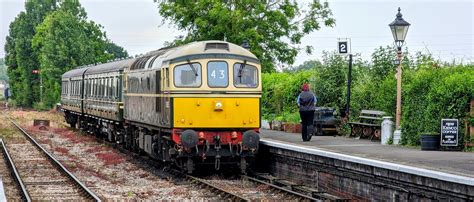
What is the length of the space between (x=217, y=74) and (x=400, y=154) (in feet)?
14.6

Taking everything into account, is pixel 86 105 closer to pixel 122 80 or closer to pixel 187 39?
pixel 187 39

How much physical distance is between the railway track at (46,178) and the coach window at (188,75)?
3113 millimetres

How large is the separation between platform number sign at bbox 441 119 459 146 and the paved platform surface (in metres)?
0.40

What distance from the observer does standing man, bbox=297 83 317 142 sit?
22.2 meters

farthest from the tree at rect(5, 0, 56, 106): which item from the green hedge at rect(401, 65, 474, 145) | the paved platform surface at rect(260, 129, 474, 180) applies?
the green hedge at rect(401, 65, 474, 145)

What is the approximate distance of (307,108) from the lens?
22281mm

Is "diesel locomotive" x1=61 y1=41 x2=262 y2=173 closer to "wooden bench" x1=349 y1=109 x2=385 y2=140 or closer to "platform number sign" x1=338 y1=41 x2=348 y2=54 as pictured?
"wooden bench" x1=349 y1=109 x2=385 y2=140

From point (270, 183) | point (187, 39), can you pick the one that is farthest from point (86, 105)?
point (270, 183)

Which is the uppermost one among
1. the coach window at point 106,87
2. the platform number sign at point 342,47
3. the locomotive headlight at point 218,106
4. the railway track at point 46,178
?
the platform number sign at point 342,47

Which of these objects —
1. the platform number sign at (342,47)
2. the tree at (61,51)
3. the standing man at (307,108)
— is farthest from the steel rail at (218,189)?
the tree at (61,51)

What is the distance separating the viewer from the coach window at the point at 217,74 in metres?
19.5

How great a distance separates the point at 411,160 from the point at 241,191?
3337mm

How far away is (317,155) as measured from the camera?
1689 centimetres

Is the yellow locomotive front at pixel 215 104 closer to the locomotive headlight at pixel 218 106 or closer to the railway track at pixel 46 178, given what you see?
the locomotive headlight at pixel 218 106
